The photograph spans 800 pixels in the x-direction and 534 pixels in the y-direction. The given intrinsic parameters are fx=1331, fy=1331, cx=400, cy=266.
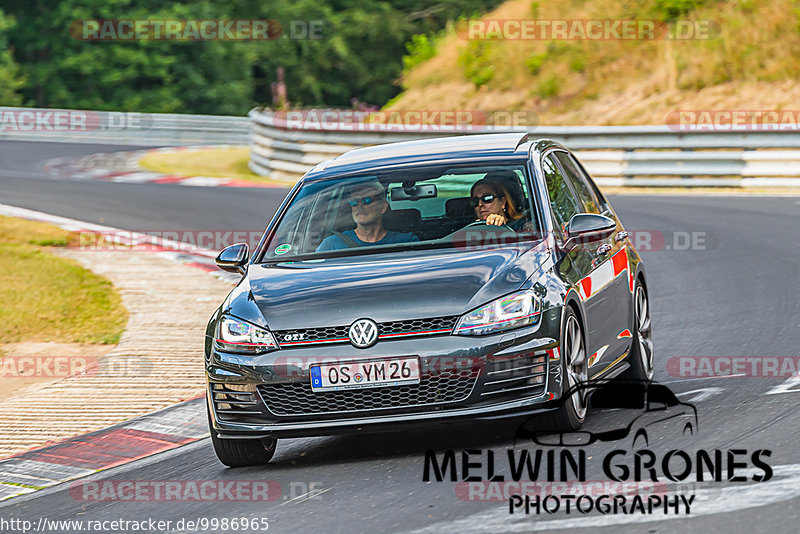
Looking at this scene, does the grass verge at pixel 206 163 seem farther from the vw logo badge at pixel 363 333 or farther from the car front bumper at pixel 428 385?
the vw logo badge at pixel 363 333

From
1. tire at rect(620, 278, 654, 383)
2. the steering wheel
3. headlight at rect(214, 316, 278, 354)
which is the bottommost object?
tire at rect(620, 278, 654, 383)

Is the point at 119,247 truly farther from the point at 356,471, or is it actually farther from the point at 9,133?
the point at 9,133

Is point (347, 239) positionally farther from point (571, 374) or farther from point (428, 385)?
point (571, 374)

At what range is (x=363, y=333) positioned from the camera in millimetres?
6305

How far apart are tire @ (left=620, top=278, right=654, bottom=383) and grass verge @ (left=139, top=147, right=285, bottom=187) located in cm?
1886

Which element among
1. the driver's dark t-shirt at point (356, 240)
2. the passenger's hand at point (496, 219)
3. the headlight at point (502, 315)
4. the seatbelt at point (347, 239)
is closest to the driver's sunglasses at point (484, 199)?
the passenger's hand at point (496, 219)

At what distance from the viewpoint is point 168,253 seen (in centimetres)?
1639

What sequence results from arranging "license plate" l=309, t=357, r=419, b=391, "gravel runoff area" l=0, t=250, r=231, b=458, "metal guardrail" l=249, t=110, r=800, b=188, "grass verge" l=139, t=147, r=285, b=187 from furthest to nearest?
1. "grass verge" l=139, t=147, r=285, b=187
2. "metal guardrail" l=249, t=110, r=800, b=188
3. "gravel runoff area" l=0, t=250, r=231, b=458
4. "license plate" l=309, t=357, r=419, b=391

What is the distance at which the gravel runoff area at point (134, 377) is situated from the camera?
8.70 metres

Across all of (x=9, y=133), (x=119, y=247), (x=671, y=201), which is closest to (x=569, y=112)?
(x=671, y=201)

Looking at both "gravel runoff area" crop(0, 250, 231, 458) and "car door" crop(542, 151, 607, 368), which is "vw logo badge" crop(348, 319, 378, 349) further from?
"gravel runoff area" crop(0, 250, 231, 458)

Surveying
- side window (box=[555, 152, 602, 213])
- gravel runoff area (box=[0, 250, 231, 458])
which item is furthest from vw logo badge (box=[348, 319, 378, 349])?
gravel runoff area (box=[0, 250, 231, 458])

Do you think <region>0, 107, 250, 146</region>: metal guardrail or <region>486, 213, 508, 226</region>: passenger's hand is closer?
<region>486, 213, 508, 226</region>: passenger's hand

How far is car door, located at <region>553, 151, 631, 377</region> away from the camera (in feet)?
23.7
